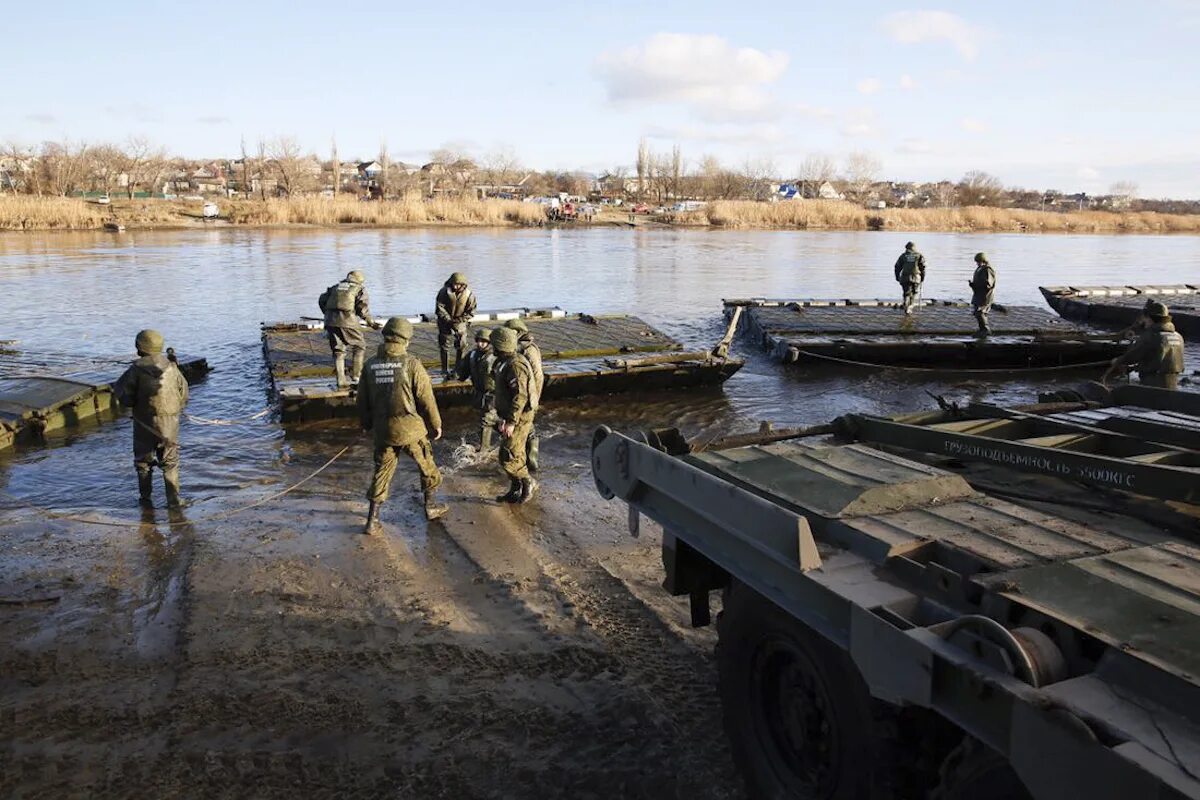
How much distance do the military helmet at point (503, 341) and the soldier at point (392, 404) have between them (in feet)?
2.93

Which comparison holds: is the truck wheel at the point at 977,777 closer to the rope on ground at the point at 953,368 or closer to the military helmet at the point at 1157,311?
the military helmet at the point at 1157,311

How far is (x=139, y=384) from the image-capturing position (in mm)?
7723

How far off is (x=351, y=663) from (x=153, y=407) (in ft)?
12.8

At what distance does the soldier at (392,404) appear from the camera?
23.7 feet

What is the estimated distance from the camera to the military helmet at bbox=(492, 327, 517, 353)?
8.05 m

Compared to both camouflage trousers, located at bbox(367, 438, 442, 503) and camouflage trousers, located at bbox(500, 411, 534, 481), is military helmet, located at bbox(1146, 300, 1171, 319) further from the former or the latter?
camouflage trousers, located at bbox(367, 438, 442, 503)

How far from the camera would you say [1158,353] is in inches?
342

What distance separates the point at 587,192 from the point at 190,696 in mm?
112098

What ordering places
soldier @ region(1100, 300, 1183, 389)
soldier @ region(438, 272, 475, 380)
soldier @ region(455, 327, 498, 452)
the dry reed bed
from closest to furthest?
soldier @ region(1100, 300, 1183, 389) → soldier @ region(455, 327, 498, 452) → soldier @ region(438, 272, 475, 380) → the dry reed bed

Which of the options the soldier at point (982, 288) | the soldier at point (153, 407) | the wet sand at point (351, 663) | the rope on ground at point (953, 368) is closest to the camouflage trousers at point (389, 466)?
the wet sand at point (351, 663)

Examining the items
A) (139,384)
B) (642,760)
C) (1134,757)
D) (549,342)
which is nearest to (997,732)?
(1134,757)

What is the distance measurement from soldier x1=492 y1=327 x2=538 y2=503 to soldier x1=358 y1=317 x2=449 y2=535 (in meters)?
0.80

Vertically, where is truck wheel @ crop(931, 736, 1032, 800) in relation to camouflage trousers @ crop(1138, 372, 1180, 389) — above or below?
below

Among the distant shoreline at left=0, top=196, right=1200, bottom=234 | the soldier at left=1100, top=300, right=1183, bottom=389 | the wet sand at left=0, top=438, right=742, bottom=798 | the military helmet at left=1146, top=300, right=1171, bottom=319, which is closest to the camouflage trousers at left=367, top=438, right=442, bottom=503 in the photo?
the wet sand at left=0, top=438, right=742, bottom=798
